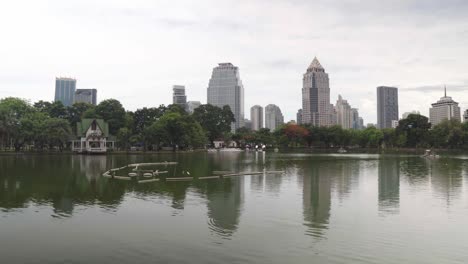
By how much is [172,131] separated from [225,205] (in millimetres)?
67844

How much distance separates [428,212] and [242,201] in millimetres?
9359

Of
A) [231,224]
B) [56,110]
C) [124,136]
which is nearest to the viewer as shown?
[231,224]

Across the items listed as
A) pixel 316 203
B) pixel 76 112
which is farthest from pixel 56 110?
pixel 316 203

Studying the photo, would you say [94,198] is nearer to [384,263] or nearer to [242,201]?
[242,201]

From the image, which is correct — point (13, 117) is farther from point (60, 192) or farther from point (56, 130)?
point (60, 192)

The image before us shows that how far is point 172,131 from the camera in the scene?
86.5m

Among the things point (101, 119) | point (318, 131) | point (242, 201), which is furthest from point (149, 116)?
point (242, 201)

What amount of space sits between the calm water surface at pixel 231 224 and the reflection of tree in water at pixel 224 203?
0.16ft

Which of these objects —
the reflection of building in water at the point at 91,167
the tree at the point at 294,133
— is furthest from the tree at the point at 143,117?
the tree at the point at 294,133

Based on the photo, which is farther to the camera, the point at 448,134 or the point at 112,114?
the point at 448,134

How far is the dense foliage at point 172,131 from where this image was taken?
73.7 meters

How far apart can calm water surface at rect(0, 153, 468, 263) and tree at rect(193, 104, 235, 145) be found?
94.4 m

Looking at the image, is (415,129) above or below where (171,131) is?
above

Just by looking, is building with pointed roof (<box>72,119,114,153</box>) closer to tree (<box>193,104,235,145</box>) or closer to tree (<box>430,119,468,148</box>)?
tree (<box>193,104,235,145</box>)
